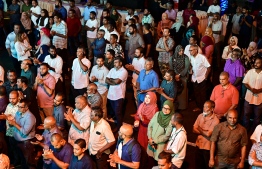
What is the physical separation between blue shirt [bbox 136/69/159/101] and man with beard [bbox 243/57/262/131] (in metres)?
1.57

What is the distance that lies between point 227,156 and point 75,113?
233cm

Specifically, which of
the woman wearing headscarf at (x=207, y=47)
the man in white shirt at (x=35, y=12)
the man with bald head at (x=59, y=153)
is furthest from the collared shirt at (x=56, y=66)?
the man in white shirt at (x=35, y=12)

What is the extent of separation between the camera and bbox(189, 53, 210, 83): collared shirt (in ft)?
30.1

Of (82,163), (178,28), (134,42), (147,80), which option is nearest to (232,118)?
(82,163)

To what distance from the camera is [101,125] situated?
671cm

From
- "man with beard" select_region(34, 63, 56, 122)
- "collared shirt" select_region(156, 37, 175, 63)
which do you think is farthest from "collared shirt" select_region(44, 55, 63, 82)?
"collared shirt" select_region(156, 37, 175, 63)

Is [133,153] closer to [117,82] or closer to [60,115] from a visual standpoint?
[60,115]

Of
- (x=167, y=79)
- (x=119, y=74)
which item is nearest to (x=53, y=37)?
(x=119, y=74)

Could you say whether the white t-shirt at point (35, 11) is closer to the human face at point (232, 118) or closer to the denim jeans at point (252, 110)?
the denim jeans at point (252, 110)

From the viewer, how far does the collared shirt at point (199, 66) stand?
9164 millimetres

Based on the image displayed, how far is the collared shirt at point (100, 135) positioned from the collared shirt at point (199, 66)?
3.07 m

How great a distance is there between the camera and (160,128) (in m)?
6.85

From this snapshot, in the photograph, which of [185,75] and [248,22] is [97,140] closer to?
[185,75]

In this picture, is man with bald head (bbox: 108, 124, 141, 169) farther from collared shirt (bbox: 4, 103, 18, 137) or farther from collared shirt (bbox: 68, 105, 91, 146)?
collared shirt (bbox: 4, 103, 18, 137)
